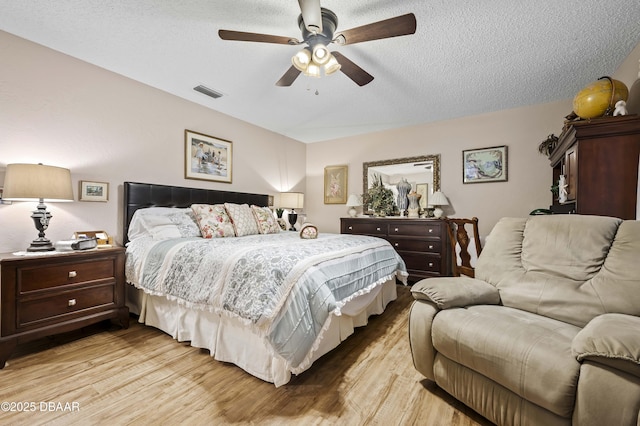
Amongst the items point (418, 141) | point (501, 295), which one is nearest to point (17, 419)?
point (501, 295)

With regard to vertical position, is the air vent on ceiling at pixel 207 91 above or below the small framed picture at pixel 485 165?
above

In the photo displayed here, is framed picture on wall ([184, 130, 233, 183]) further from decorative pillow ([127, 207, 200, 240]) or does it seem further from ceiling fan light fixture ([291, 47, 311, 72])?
ceiling fan light fixture ([291, 47, 311, 72])

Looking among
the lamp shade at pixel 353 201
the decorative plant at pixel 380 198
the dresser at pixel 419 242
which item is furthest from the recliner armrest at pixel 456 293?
the lamp shade at pixel 353 201

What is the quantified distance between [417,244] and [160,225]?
3.28 meters

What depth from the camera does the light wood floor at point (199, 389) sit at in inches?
55.0

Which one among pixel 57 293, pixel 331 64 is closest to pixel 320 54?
pixel 331 64

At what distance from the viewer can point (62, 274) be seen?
209cm

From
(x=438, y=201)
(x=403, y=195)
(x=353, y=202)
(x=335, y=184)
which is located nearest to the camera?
(x=438, y=201)

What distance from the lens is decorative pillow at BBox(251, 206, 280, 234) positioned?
336cm

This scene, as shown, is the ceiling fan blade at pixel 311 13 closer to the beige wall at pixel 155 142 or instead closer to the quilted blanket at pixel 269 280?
the quilted blanket at pixel 269 280

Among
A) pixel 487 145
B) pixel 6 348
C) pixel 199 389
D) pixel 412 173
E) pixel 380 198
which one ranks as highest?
pixel 487 145

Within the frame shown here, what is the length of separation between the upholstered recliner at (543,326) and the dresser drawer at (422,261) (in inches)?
71.7

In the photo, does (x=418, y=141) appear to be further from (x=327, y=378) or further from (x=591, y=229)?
(x=327, y=378)

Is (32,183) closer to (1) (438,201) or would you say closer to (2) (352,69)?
(2) (352,69)
